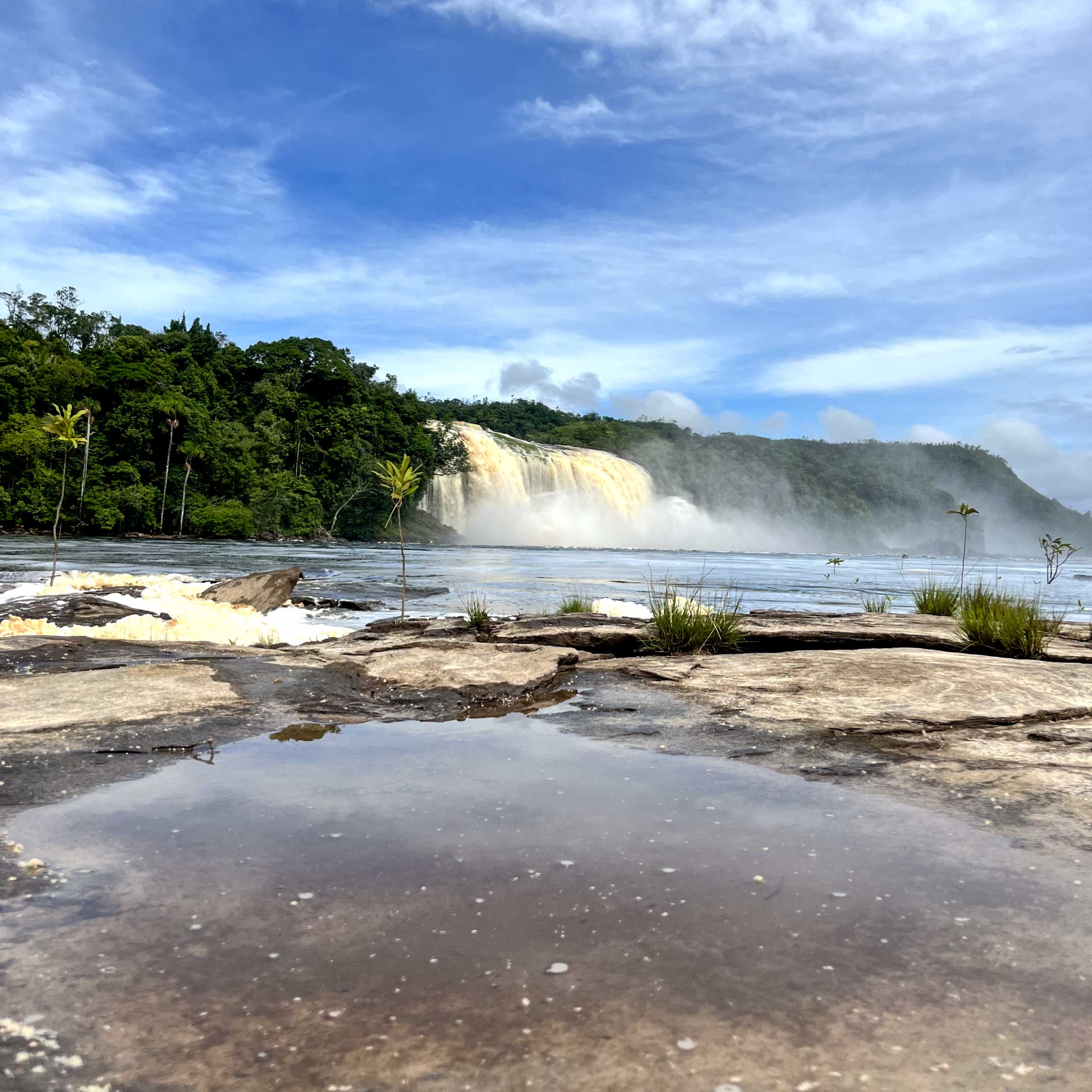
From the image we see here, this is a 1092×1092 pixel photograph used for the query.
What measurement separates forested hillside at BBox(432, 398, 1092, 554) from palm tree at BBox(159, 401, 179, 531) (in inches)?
1761

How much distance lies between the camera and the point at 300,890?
2893mm

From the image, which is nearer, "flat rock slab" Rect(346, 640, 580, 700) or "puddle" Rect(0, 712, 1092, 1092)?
"puddle" Rect(0, 712, 1092, 1092)

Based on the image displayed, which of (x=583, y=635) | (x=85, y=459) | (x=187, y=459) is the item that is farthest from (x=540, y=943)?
(x=187, y=459)

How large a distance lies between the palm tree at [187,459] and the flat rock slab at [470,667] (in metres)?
47.4

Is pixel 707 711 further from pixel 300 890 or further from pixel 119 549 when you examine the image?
pixel 119 549

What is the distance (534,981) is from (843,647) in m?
7.05

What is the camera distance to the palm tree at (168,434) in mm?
51312

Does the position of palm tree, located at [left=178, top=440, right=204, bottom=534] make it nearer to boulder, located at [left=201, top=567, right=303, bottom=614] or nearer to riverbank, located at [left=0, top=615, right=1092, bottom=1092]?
boulder, located at [left=201, top=567, right=303, bottom=614]

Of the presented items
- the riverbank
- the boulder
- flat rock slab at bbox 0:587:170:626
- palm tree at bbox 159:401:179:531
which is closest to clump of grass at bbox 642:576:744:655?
the riverbank

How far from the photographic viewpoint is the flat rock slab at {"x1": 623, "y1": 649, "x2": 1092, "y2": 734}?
543cm

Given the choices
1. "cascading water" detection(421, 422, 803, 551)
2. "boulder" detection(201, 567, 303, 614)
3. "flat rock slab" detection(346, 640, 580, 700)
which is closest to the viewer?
"flat rock slab" detection(346, 640, 580, 700)

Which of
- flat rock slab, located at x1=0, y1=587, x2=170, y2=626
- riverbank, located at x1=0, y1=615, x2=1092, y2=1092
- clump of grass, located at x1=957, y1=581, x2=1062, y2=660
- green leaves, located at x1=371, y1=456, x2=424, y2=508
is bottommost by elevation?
flat rock slab, located at x1=0, y1=587, x2=170, y2=626

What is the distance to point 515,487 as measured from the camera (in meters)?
65.0

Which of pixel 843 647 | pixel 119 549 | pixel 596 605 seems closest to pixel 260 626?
pixel 596 605
